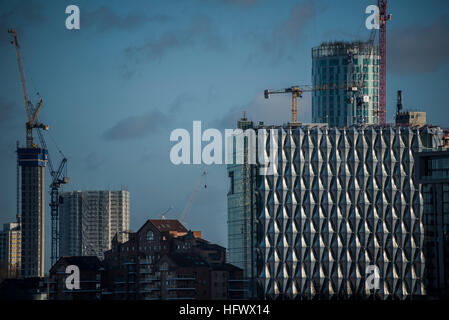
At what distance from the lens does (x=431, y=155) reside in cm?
18312
